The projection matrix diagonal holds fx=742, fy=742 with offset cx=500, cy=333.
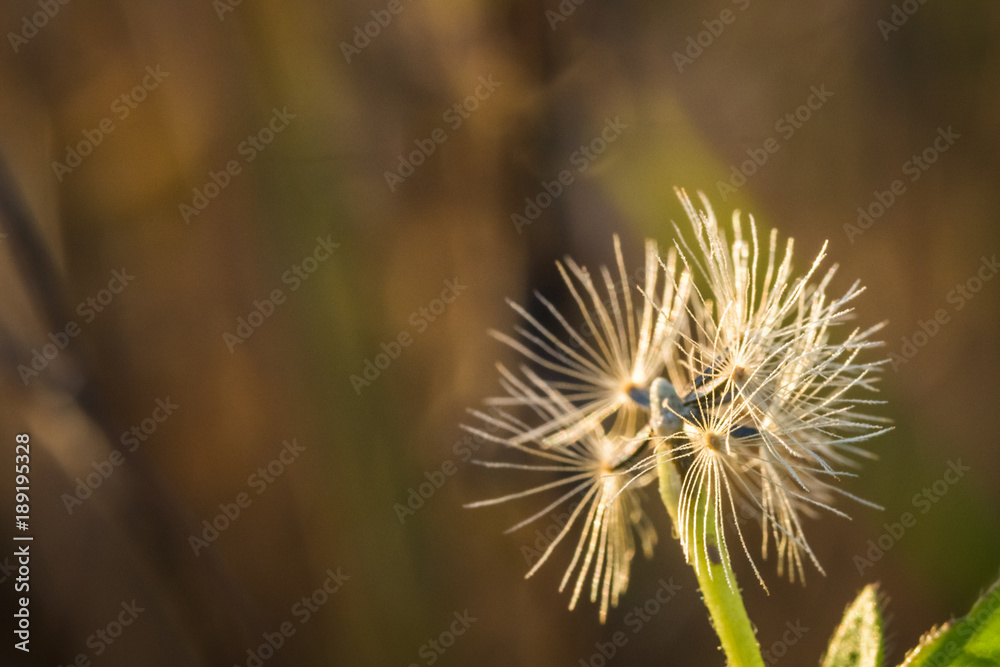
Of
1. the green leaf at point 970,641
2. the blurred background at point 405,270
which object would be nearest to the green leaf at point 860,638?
the green leaf at point 970,641

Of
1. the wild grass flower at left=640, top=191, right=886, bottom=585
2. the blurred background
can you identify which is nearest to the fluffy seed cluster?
the wild grass flower at left=640, top=191, right=886, bottom=585

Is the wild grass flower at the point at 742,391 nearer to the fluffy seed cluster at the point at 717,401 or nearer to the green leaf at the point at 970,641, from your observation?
the fluffy seed cluster at the point at 717,401

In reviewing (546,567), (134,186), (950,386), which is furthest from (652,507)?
(134,186)

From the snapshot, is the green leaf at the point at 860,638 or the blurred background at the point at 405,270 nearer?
the green leaf at the point at 860,638

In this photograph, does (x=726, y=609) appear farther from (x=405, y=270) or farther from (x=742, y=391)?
(x=405, y=270)

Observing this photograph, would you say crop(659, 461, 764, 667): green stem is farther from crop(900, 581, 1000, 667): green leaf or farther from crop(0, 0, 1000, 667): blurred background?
crop(0, 0, 1000, 667): blurred background

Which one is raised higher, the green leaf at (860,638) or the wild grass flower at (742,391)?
the wild grass flower at (742,391)

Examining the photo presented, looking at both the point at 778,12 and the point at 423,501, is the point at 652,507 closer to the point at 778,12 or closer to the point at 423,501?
the point at 423,501
